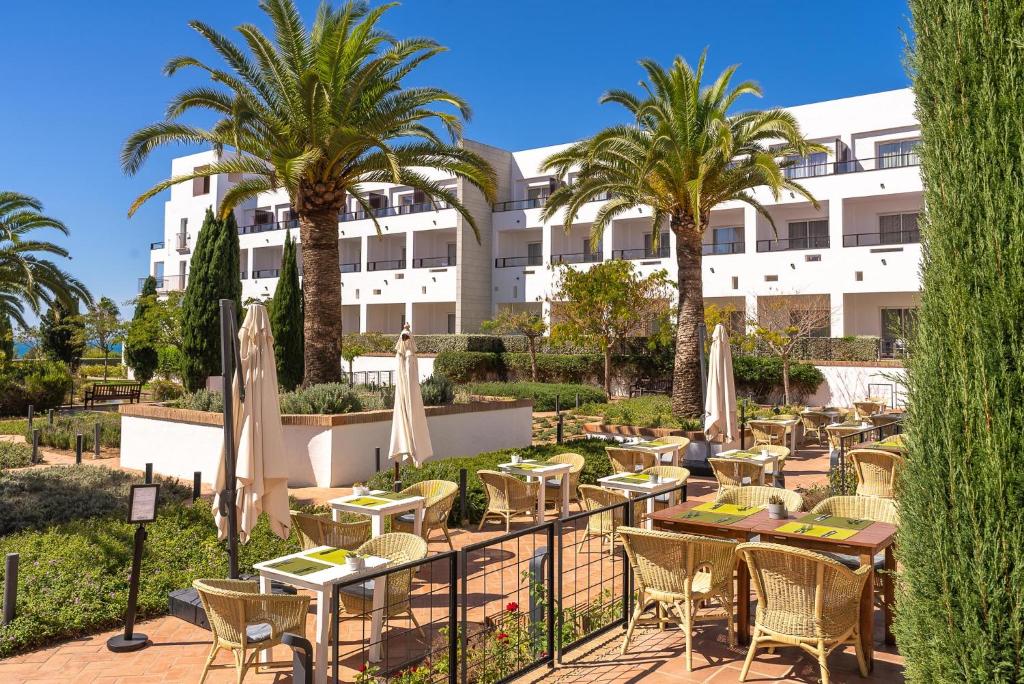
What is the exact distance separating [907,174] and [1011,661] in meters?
31.3

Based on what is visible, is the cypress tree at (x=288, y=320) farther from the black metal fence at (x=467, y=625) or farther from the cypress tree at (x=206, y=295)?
the black metal fence at (x=467, y=625)

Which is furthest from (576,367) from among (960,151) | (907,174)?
(960,151)

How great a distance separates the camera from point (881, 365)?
89.5 feet

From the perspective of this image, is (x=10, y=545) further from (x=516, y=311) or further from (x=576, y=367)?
(x=516, y=311)

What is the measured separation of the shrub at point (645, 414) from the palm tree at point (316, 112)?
6.52 meters

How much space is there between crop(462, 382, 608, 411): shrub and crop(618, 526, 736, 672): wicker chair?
21.1m

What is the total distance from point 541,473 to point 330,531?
3515mm

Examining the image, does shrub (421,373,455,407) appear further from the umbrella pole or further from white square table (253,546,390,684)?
white square table (253,546,390,684)

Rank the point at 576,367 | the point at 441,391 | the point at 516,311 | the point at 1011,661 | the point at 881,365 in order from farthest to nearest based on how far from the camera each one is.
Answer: the point at 516,311
the point at 576,367
the point at 881,365
the point at 441,391
the point at 1011,661

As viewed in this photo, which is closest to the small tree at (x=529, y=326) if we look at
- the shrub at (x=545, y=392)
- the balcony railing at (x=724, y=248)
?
the shrub at (x=545, y=392)

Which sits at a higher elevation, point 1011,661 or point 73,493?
point 1011,661

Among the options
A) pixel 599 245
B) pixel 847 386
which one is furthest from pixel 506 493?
pixel 599 245

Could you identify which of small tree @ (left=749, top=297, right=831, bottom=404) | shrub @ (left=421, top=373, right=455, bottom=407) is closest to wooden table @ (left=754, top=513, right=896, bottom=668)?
shrub @ (left=421, top=373, right=455, bottom=407)

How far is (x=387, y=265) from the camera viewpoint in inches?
1748
